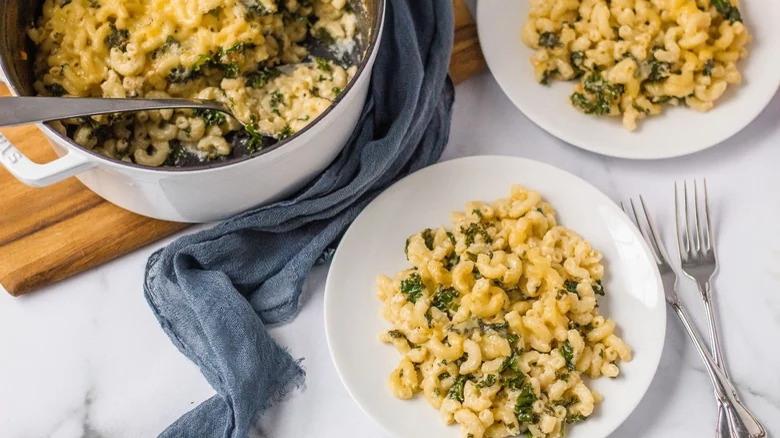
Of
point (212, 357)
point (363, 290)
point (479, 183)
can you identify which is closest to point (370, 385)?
point (363, 290)

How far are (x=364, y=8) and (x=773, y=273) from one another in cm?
99

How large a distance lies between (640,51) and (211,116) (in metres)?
0.87

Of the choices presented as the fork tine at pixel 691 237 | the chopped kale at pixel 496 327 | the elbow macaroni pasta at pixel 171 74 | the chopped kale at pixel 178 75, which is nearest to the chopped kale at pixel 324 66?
the elbow macaroni pasta at pixel 171 74

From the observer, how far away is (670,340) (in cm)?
173

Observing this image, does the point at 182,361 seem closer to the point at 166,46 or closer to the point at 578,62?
the point at 166,46

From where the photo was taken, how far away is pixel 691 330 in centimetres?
168

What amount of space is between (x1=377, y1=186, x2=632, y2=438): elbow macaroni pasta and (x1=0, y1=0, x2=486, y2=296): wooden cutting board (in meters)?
0.52

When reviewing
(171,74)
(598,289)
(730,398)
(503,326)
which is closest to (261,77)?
(171,74)

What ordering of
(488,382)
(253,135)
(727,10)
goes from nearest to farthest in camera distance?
(488,382) → (253,135) → (727,10)

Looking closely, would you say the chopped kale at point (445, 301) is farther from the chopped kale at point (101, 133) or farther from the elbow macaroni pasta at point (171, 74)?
the chopped kale at point (101, 133)

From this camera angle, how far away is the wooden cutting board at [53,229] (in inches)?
66.0

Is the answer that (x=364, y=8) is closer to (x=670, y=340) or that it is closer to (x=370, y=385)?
(x=370, y=385)

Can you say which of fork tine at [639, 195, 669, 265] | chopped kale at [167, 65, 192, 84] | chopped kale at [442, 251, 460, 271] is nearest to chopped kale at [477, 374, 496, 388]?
chopped kale at [442, 251, 460, 271]

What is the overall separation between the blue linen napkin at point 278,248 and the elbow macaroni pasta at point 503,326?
17 centimetres
